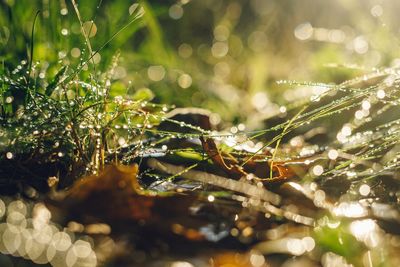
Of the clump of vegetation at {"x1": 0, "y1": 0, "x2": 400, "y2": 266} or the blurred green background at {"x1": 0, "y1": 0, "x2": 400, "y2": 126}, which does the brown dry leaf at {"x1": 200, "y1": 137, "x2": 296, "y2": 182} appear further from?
the blurred green background at {"x1": 0, "y1": 0, "x2": 400, "y2": 126}

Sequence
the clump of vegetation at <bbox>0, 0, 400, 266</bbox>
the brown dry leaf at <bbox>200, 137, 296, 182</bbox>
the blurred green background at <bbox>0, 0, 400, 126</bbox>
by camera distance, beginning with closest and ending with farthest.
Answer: the clump of vegetation at <bbox>0, 0, 400, 266</bbox> < the brown dry leaf at <bbox>200, 137, 296, 182</bbox> < the blurred green background at <bbox>0, 0, 400, 126</bbox>

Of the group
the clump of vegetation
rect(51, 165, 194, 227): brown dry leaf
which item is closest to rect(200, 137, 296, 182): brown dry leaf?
the clump of vegetation

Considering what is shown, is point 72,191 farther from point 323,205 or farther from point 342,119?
point 342,119

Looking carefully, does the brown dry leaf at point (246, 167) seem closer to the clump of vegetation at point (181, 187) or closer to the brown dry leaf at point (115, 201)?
the clump of vegetation at point (181, 187)

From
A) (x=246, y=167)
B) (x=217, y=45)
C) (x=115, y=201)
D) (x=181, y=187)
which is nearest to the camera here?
(x=115, y=201)

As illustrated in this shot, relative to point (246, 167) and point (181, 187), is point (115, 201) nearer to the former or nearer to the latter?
point (181, 187)

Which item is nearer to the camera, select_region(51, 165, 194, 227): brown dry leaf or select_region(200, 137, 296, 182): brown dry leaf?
select_region(51, 165, 194, 227): brown dry leaf

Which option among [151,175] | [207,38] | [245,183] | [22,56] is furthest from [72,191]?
[207,38]

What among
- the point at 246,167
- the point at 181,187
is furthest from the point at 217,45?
the point at 181,187
